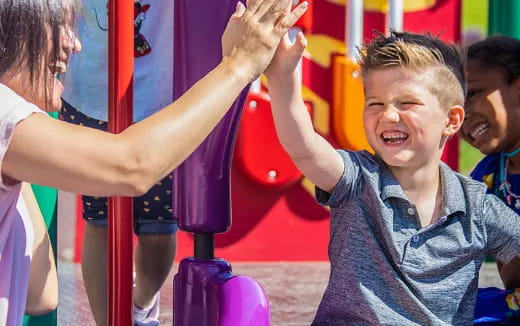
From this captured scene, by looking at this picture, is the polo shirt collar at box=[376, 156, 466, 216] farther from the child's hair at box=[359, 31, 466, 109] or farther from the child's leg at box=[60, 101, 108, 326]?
the child's leg at box=[60, 101, 108, 326]

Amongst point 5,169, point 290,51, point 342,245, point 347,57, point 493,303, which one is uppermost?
point 347,57

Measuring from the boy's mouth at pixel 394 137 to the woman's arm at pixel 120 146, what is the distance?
413mm

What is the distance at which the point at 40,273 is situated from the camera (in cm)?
123

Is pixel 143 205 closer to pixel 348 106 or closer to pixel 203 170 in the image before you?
pixel 203 170

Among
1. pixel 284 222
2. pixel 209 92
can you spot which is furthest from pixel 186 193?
pixel 284 222

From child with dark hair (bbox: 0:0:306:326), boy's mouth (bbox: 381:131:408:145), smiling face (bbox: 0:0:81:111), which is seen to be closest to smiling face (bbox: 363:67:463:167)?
boy's mouth (bbox: 381:131:408:145)

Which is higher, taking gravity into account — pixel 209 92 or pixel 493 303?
pixel 209 92

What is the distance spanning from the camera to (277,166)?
3389 mm

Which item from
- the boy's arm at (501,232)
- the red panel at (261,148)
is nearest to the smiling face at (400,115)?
the boy's arm at (501,232)

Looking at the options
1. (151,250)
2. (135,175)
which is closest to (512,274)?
(151,250)

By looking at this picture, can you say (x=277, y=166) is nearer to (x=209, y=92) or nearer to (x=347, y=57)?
(x=347, y=57)

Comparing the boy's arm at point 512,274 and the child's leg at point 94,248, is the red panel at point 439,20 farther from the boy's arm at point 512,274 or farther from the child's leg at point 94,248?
the child's leg at point 94,248

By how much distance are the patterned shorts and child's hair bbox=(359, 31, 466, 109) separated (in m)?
0.55

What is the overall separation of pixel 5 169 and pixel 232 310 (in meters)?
0.42
